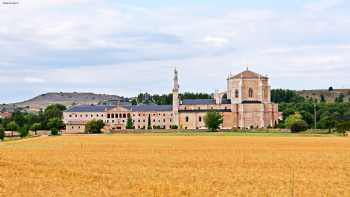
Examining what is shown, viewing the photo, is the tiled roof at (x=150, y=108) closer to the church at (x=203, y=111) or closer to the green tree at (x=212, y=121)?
the church at (x=203, y=111)

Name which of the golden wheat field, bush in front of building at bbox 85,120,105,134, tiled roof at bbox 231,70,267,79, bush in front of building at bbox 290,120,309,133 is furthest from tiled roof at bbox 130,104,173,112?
the golden wheat field

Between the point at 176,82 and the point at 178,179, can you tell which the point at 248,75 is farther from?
the point at 178,179

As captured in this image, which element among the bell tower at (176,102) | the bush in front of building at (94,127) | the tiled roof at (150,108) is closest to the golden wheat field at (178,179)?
the bush in front of building at (94,127)

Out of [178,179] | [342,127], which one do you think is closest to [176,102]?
[342,127]

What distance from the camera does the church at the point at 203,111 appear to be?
178 meters

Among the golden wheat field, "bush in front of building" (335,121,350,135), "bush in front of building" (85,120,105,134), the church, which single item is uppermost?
the church

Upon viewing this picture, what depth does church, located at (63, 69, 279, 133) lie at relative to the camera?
178125 mm

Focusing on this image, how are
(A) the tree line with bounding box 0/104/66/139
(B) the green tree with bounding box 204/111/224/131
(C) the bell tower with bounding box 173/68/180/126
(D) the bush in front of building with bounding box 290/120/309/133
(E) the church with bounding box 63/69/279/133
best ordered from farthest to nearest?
1. (C) the bell tower with bounding box 173/68/180/126
2. (E) the church with bounding box 63/69/279/133
3. (B) the green tree with bounding box 204/111/224/131
4. (A) the tree line with bounding box 0/104/66/139
5. (D) the bush in front of building with bounding box 290/120/309/133

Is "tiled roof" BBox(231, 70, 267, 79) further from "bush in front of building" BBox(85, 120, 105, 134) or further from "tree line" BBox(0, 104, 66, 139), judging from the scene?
"tree line" BBox(0, 104, 66, 139)

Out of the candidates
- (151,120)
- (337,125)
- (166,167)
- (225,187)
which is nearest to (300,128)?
(337,125)

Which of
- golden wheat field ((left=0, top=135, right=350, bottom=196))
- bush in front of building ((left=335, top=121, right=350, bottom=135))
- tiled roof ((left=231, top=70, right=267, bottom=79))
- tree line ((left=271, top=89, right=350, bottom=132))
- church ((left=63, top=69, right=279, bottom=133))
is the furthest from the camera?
tiled roof ((left=231, top=70, right=267, bottom=79))

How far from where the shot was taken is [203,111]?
184m

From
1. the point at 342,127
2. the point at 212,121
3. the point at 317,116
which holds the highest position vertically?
the point at 317,116

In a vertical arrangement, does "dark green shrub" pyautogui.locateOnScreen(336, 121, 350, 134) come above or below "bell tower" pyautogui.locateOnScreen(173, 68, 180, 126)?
below
